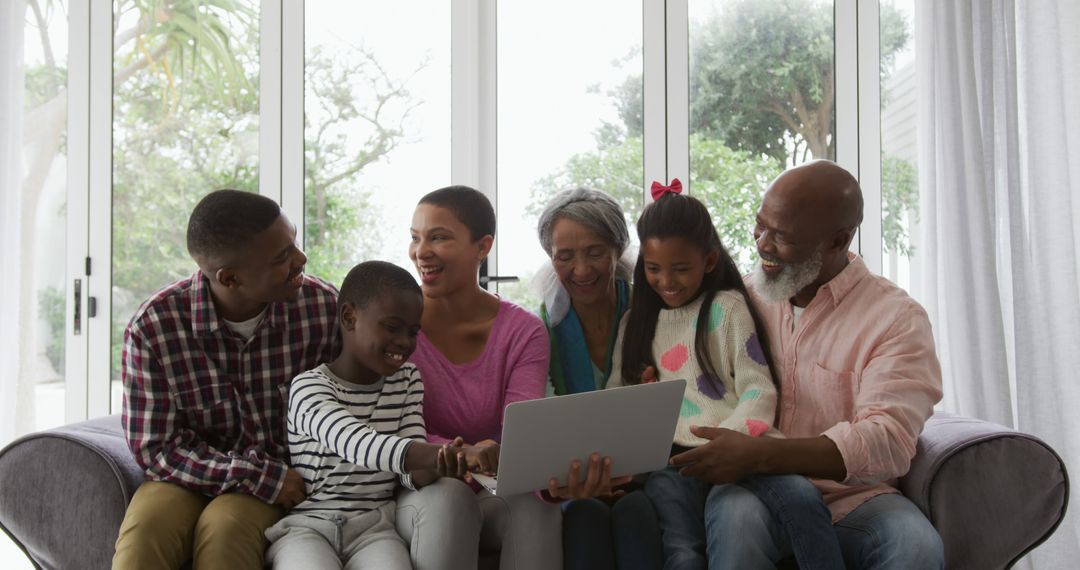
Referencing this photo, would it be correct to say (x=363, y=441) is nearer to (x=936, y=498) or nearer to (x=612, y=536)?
(x=612, y=536)

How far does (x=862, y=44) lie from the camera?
3.41m

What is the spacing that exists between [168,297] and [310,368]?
1.05 ft

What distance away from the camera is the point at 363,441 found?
1.57 metres

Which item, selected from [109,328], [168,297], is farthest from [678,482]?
[109,328]

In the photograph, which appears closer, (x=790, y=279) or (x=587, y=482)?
(x=587, y=482)

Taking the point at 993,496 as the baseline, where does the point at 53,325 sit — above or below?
above

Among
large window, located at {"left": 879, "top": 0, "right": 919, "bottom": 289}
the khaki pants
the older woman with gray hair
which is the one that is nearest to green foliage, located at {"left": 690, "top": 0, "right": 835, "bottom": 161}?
large window, located at {"left": 879, "top": 0, "right": 919, "bottom": 289}

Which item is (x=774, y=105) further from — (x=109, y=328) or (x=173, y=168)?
(x=109, y=328)

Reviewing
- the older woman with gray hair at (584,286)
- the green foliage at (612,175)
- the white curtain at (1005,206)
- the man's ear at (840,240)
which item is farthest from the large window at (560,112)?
the man's ear at (840,240)

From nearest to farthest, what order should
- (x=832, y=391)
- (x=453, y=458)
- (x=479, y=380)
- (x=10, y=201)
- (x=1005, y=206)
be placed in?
(x=453, y=458) → (x=832, y=391) → (x=479, y=380) → (x=1005, y=206) → (x=10, y=201)

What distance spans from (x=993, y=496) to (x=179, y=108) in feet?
9.92

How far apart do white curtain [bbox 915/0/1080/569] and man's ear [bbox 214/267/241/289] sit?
2.34m

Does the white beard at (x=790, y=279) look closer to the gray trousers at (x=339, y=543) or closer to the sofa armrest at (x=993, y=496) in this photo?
the sofa armrest at (x=993, y=496)

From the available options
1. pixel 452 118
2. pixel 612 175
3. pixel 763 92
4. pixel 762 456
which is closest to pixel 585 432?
pixel 762 456
